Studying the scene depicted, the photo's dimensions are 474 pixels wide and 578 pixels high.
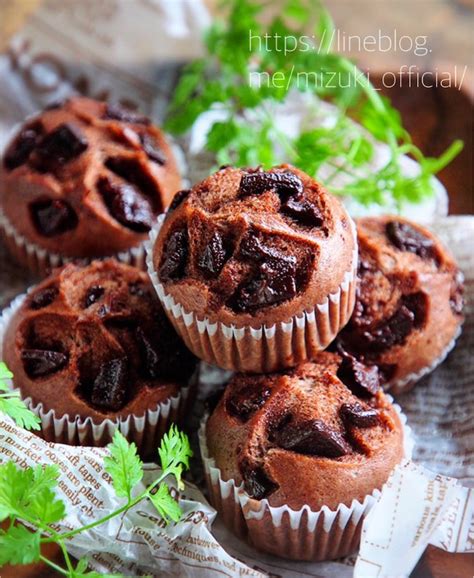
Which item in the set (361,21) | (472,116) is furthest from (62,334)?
(361,21)

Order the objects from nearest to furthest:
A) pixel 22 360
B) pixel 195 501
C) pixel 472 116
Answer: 1. pixel 195 501
2. pixel 22 360
3. pixel 472 116

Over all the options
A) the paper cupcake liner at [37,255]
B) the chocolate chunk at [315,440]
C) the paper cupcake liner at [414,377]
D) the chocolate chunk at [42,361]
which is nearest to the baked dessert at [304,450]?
the chocolate chunk at [315,440]

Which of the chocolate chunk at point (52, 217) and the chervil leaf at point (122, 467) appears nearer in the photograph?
the chervil leaf at point (122, 467)

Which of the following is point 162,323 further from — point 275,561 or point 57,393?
point 275,561

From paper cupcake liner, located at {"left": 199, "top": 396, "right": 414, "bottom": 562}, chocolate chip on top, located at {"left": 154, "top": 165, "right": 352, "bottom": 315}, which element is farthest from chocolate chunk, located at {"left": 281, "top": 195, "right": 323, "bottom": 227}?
paper cupcake liner, located at {"left": 199, "top": 396, "right": 414, "bottom": 562}

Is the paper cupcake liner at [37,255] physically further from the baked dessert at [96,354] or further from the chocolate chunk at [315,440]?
the chocolate chunk at [315,440]

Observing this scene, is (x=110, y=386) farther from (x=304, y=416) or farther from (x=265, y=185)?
(x=265, y=185)
